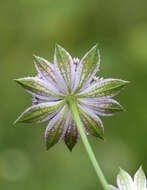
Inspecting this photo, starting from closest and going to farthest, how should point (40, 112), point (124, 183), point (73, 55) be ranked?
point (124, 183), point (40, 112), point (73, 55)

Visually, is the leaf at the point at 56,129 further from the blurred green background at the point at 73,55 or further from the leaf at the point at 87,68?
the blurred green background at the point at 73,55

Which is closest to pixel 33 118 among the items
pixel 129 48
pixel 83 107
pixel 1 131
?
pixel 83 107

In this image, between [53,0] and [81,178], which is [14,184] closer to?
[81,178]

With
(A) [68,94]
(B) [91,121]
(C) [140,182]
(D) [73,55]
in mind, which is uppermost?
(D) [73,55]

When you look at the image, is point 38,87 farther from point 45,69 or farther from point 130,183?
point 130,183

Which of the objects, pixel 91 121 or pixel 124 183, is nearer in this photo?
pixel 124 183

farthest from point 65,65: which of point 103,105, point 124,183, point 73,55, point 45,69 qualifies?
point 73,55
